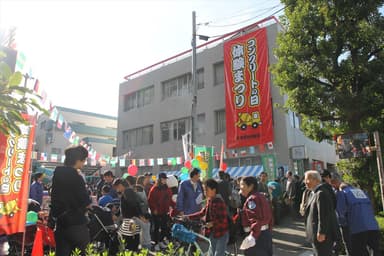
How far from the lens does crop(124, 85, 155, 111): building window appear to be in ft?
81.8

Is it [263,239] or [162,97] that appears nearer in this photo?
[263,239]

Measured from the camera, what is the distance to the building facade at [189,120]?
16.8 meters

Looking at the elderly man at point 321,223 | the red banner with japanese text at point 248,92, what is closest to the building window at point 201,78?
the red banner with japanese text at point 248,92

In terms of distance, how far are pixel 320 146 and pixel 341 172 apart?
13.3 metres

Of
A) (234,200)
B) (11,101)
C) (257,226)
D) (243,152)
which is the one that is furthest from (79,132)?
(11,101)

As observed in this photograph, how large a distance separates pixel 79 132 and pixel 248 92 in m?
27.6

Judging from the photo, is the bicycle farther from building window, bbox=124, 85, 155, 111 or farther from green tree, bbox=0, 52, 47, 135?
building window, bbox=124, 85, 155, 111

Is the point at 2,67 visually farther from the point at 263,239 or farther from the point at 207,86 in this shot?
the point at 207,86

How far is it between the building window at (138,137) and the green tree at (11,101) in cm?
2181

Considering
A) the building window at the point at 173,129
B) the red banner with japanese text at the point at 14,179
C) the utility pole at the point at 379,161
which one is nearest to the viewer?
the red banner with japanese text at the point at 14,179

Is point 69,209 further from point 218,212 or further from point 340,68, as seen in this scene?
point 340,68

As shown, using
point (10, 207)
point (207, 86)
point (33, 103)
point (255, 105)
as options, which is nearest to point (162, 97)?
point (207, 86)

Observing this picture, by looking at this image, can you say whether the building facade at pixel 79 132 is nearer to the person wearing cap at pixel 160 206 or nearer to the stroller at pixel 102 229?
the person wearing cap at pixel 160 206

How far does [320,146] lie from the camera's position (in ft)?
70.2
